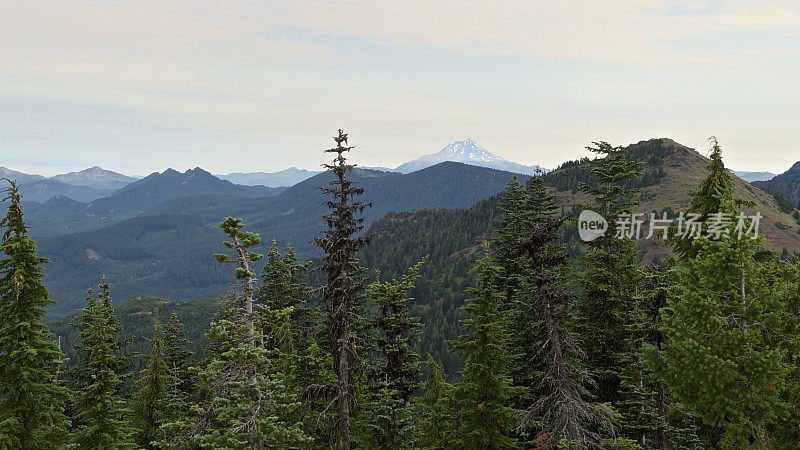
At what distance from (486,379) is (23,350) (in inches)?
888

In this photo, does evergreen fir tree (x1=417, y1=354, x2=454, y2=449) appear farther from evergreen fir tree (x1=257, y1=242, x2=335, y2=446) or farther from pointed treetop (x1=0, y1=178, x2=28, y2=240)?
pointed treetop (x1=0, y1=178, x2=28, y2=240)

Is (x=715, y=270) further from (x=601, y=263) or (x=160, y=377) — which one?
(x=160, y=377)

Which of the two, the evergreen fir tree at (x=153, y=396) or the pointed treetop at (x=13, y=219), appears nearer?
the pointed treetop at (x=13, y=219)

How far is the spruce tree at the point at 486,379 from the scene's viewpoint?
69.3ft

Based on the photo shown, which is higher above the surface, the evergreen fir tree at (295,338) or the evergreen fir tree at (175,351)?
the evergreen fir tree at (295,338)

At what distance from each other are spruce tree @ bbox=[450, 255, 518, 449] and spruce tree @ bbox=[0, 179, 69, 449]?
19928 millimetres

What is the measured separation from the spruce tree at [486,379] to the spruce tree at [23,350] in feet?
65.4

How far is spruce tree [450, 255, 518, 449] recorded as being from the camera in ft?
69.3

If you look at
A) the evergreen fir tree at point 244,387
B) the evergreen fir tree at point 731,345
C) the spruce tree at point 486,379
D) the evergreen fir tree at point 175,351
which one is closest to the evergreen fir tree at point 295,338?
the spruce tree at point 486,379

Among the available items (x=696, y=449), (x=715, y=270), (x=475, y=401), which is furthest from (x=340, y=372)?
(x=696, y=449)

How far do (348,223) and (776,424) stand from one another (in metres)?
18.3

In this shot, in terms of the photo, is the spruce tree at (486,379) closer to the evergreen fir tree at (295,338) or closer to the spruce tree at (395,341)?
the spruce tree at (395,341)

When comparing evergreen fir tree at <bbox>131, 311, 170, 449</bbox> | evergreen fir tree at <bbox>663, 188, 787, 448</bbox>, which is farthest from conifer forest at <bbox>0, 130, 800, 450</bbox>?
evergreen fir tree at <bbox>131, 311, 170, 449</bbox>

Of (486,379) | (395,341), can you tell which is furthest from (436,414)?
(486,379)
